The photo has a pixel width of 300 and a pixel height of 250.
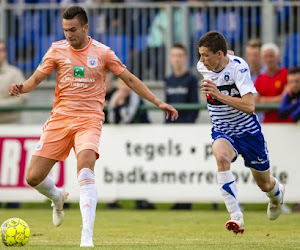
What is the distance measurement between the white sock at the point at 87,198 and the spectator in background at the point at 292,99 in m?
6.11

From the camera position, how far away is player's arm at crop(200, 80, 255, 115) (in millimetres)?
9875

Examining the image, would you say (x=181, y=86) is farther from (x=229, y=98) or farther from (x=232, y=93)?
(x=229, y=98)

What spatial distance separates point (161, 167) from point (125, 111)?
48.6 inches

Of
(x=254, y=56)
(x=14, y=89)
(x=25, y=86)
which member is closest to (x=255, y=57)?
(x=254, y=56)

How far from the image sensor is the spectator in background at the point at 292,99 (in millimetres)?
14555

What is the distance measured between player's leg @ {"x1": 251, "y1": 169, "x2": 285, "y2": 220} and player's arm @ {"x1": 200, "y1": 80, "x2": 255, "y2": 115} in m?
1.19

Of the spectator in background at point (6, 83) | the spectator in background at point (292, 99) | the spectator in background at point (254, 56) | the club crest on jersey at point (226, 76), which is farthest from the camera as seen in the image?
the spectator in background at point (6, 83)

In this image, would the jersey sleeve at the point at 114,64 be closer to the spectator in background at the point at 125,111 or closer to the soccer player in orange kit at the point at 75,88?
the soccer player in orange kit at the point at 75,88

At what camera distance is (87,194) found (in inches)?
364

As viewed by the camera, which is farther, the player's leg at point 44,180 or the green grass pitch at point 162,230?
the player's leg at point 44,180

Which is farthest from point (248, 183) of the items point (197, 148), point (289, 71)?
point (289, 71)

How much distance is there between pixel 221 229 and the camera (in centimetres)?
1177

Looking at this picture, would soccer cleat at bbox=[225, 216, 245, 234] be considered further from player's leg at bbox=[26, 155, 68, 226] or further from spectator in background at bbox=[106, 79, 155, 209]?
spectator in background at bbox=[106, 79, 155, 209]

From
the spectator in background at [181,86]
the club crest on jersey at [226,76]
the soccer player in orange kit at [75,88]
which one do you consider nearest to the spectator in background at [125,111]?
the spectator in background at [181,86]
